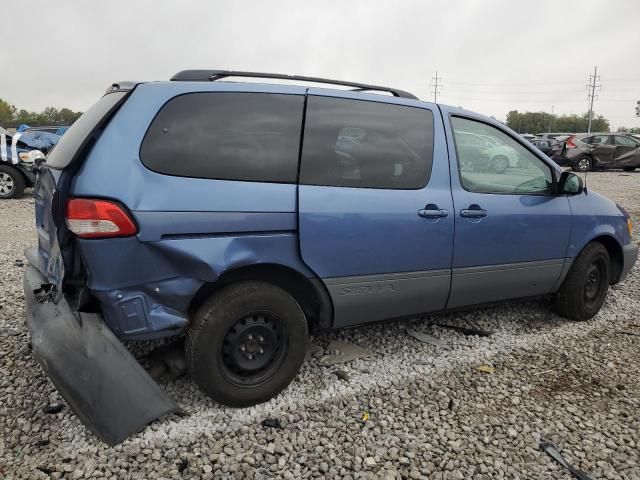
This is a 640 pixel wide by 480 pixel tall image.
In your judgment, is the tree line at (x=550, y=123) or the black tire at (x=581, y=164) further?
the tree line at (x=550, y=123)

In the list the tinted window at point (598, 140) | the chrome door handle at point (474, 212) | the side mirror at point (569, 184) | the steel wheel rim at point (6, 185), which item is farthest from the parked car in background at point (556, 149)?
the steel wheel rim at point (6, 185)

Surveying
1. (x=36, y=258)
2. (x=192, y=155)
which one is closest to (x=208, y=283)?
(x=192, y=155)

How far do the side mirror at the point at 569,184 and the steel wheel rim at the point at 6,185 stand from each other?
34.6 ft

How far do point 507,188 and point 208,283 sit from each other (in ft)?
7.60

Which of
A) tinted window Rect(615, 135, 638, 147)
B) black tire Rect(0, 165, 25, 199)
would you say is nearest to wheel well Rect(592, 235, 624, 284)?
black tire Rect(0, 165, 25, 199)

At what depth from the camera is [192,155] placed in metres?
2.50

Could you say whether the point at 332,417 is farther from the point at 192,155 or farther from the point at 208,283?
the point at 192,155

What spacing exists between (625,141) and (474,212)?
2062 centimetres

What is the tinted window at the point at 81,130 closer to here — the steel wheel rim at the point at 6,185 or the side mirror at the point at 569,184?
the side mirror at the point at 569,184

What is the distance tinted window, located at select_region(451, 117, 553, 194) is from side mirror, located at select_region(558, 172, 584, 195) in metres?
0.09

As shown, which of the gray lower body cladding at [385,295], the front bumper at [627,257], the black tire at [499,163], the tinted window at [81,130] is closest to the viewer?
the tinted window at [81,130]

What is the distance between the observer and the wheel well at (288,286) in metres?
2.62

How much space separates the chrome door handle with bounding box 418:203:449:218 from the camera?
304 cm

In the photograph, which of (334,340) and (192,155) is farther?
(334,340)
